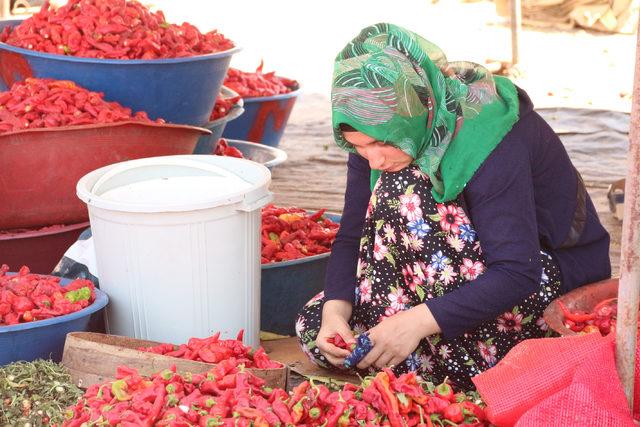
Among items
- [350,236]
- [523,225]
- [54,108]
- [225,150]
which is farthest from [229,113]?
[523,225]

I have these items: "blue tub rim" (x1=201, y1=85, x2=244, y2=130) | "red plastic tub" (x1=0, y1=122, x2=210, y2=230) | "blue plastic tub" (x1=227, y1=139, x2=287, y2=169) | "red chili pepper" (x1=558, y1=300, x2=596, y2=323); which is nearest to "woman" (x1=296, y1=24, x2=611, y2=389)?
"red chili pepper" (x1=558, y1=300, x2=596, y2=323)

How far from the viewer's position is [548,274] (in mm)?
2609

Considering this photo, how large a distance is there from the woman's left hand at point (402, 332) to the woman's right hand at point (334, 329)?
0.14 m

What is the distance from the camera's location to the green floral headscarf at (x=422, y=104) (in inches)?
90.6

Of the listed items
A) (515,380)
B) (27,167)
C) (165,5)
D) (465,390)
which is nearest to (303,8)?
(165,5)

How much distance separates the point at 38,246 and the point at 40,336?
0.78 metres

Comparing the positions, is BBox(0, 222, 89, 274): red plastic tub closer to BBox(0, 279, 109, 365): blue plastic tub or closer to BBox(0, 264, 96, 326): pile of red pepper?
BBox(0, 264, 96, 326): pile of red pepper

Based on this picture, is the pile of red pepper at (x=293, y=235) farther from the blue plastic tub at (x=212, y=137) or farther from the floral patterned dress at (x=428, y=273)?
the floral patterned dress at (x=428, y=273)

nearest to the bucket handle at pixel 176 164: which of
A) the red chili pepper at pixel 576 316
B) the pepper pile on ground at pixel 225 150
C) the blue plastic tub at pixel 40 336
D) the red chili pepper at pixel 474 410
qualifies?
the blue plastic tub at pixel 40 336

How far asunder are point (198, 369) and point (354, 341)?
0.47 metres

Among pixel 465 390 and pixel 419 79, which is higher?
pixel 419 79

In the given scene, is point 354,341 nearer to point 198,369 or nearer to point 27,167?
point 198,369

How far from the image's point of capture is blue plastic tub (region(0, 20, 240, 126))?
3469mm

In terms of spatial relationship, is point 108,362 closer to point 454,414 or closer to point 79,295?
point 79,295
